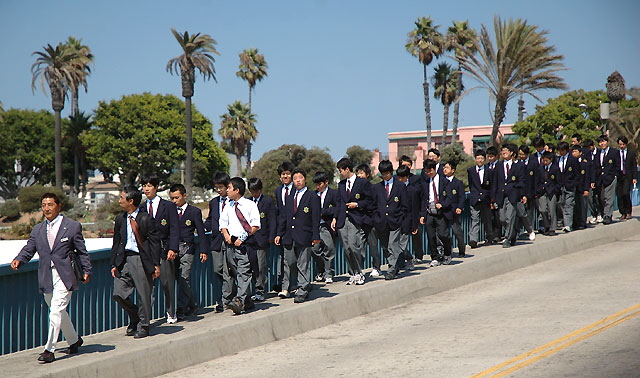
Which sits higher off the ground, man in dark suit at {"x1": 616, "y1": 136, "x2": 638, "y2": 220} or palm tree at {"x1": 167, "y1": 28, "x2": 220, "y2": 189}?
palm tree at {"x1": 167, "y1": 28, "x2": 220, "y2": 189}

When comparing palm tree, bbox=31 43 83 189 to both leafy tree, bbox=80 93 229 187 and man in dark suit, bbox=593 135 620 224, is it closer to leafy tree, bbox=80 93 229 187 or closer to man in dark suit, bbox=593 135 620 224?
leafy tree, bbox=80 93 229 187

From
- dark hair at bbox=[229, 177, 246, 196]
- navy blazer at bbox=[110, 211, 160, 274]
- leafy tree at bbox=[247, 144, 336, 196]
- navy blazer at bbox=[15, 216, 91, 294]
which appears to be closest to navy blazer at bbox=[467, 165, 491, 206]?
dark hair at bbox=[229, 177, 246, 196]

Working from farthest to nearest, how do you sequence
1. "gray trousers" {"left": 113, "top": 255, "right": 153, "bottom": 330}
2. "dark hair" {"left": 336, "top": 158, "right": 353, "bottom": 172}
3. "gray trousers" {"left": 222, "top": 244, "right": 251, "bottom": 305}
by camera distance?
"dark hair" {"left": 336, "top": 158, "right": 353, "bottom": 172}
"gray trousers" {"left": 222, "top": 244, "right": 251, "bottom": 305}
"gray trousers" {"left": 113, "top": 255, "right": 153, "bottom": 330}

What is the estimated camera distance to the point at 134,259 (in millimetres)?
9039

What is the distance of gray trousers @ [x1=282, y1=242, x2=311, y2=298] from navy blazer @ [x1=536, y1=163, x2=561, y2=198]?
703 centimetres

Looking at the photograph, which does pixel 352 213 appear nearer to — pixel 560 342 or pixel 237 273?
pixel 237 273

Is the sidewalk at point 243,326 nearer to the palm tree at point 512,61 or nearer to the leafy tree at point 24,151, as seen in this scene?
the palm tree at point 512,61

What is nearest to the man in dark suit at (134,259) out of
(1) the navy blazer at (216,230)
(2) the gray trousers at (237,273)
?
(2) the gray trousers at (237,273)

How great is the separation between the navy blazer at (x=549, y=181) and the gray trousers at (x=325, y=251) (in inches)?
225

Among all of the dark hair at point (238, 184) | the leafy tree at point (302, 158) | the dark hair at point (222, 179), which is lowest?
the dark hair at point (238, 184)

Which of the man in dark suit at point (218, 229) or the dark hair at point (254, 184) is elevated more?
the dark hair at point (254, 184)

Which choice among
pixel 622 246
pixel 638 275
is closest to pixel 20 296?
pixel 638 275

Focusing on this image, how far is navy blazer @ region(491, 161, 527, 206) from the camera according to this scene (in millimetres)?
15391

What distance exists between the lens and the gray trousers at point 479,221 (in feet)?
51.9
